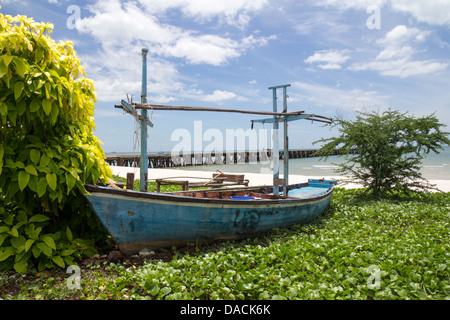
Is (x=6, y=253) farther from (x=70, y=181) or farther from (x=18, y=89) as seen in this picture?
(x=18, y=89)

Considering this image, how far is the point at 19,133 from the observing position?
4688 millimetres

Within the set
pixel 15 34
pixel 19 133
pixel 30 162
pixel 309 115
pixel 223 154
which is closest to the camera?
pixel 15 34

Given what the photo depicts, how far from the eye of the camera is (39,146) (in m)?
4.50

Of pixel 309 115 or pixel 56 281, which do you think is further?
pixel 309 115

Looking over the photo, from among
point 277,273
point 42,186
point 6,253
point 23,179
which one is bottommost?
Answer: point 277,273

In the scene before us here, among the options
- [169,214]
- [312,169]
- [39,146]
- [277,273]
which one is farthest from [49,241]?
[312,169]

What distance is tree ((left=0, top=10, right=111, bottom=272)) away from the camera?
4160 mm

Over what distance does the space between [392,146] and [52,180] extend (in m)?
11.0

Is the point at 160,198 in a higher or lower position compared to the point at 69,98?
lower

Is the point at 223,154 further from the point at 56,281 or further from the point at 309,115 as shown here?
the point at 56,281

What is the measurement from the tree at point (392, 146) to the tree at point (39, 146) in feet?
30.1

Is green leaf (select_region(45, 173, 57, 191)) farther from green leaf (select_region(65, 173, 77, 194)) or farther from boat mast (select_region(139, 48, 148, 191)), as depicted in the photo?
boat mast (select_region(139, 48, 148, 191))
